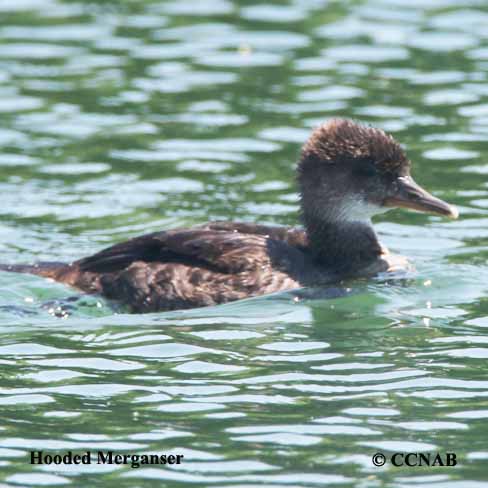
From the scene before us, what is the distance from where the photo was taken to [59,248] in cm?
1369

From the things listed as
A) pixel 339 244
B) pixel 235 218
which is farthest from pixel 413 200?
pixel 235 218

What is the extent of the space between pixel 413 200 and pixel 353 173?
1.73 ft

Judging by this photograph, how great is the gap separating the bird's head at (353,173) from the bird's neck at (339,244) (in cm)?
6

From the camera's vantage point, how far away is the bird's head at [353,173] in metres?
12.5

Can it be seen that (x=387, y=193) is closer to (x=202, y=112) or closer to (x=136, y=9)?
(x=202, y=112)

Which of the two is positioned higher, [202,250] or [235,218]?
[202,250]

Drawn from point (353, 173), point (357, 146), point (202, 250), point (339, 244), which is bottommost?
point (339, 244)

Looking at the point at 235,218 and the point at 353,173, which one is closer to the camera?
the point at 353,173

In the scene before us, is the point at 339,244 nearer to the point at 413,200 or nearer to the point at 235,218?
the point at 413,200

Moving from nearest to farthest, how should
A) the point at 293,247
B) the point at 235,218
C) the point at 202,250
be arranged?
the point at 202,250
the point at 293,247
the point at 235,218

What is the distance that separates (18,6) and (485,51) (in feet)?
19.0

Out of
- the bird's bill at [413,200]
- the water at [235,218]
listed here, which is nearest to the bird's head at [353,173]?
the bird's bill at [413,200]

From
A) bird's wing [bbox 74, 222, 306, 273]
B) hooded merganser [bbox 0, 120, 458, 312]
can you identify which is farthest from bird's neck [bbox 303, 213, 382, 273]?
bird's wing [bbox 74, 222, 306, 273]

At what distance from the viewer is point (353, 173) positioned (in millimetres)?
12578
